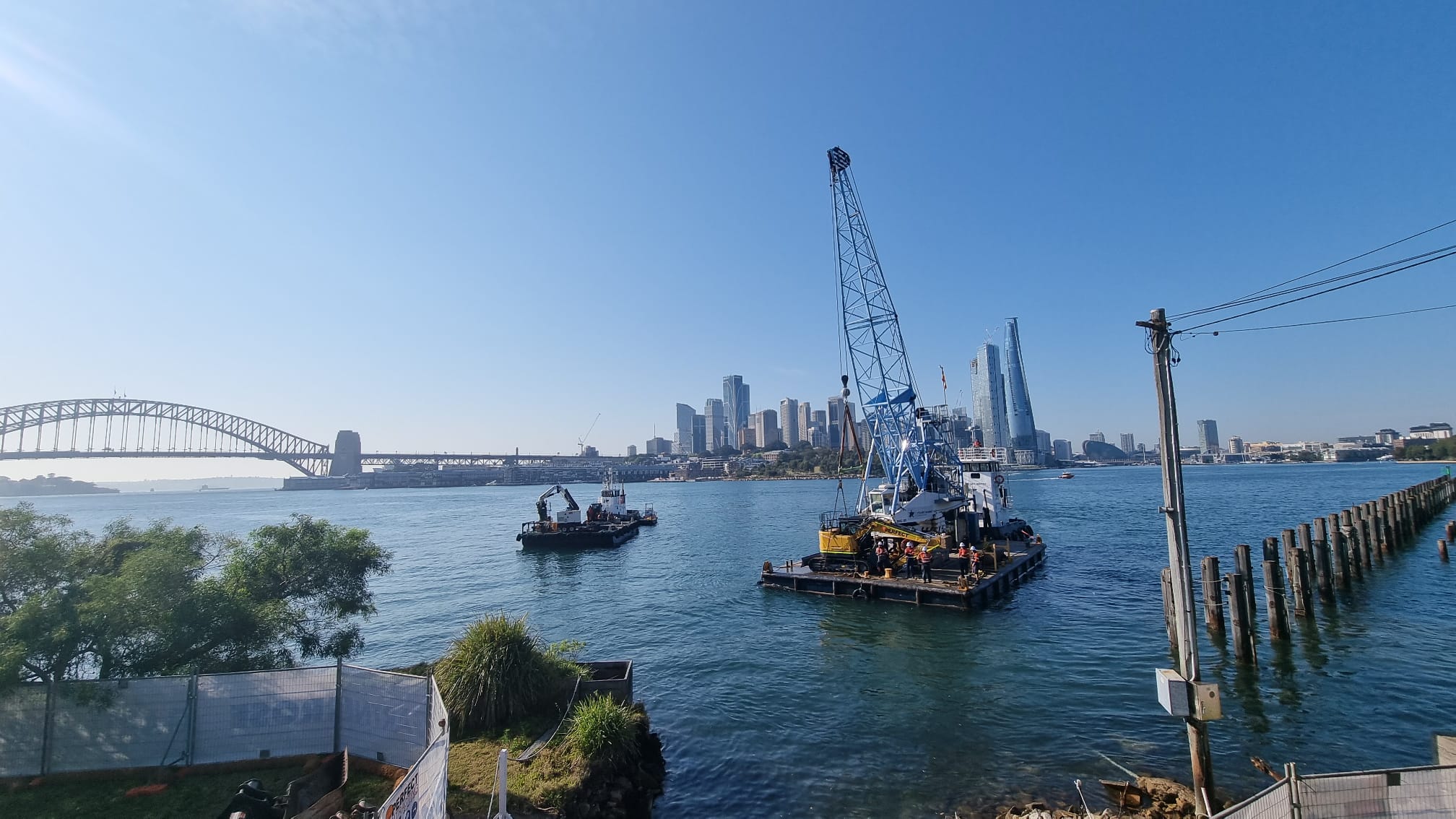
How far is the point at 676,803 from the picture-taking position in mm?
11961

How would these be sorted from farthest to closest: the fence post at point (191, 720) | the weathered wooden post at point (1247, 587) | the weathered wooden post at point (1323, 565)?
the weathered wooden post at point (1323, 565), the weathered wooden post at point (1247, 587), the fence post at point (191, 720)

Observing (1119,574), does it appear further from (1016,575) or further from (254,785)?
(254,785)

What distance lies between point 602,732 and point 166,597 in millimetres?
9219

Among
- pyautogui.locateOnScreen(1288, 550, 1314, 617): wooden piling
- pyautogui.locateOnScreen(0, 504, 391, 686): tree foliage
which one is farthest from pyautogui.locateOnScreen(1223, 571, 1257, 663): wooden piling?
pyautogui.locateOnScreen(0, 504, 391, 686): tree foliage


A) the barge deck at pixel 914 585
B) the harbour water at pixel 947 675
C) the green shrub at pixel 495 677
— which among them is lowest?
the harbour water at pixel 947 675

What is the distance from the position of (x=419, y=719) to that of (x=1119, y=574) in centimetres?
3533

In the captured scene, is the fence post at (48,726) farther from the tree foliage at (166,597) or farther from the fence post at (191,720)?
the fence post at (191,720)

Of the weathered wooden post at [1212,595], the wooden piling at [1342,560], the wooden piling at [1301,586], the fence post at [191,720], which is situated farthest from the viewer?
the wooden piling at [1342,560]

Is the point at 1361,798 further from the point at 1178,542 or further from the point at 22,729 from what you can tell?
the point at 22,729

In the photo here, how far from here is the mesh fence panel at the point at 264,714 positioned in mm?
10359

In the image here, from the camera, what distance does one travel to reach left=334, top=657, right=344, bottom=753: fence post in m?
10.7

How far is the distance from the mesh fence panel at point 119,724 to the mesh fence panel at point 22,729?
0.20 m

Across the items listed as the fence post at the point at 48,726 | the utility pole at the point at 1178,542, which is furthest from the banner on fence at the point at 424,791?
the utility pole at the point at 1178,542

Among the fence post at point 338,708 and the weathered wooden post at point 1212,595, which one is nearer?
the fence post at point 338,708
